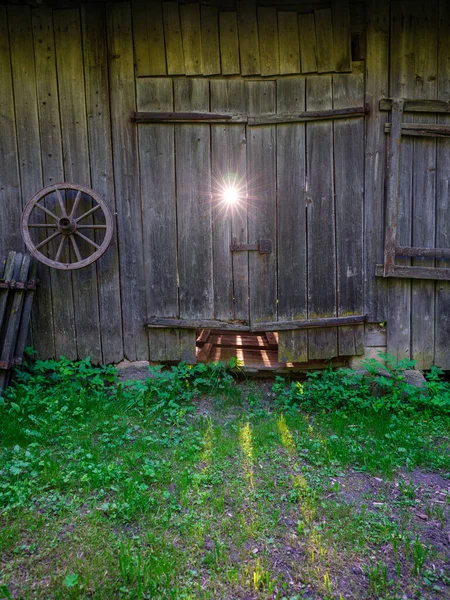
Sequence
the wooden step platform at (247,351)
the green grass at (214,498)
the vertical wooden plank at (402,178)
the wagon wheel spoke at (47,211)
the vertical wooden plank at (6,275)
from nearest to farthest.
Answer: the green grass at (214,498)
the wagon wheel spoke at (47,211)
the vertical wooden plank at (6,275)
the vertical wooden plank at (402,178)
the wooden step platform at (247,351)

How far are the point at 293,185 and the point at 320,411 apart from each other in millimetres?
2089

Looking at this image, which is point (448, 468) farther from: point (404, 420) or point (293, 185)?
point (293, 185)

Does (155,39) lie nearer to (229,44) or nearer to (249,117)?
(229,44)

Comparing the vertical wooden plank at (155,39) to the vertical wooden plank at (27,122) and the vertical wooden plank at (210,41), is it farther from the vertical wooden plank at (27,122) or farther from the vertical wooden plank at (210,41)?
the vertical wooden plank at (27,122)

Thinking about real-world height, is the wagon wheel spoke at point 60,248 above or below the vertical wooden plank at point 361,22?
below

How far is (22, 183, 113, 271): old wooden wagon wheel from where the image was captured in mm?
3877

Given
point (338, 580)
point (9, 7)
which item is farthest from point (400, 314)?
point (9, 7)

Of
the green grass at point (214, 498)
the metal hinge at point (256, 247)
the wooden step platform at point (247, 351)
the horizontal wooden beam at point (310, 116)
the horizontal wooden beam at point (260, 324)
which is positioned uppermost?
the horizontal wooden beam at point (310, 116)

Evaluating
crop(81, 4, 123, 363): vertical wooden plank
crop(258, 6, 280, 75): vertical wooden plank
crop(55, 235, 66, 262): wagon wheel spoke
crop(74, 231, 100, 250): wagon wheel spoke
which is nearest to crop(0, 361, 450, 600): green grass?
crop(81, 4, 123, 363): vertical wooden plank

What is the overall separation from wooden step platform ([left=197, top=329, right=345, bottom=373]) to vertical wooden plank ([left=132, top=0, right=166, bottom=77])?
2791 millimetres

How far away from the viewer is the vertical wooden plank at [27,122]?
4000mm

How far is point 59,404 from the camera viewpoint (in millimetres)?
3736

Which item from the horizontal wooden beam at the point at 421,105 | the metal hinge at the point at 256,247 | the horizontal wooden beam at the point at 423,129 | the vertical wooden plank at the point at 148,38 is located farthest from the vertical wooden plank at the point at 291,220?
the vertical wooden plank at the point at 148,38

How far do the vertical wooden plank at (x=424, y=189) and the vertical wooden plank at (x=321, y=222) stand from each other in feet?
2.61
